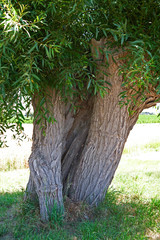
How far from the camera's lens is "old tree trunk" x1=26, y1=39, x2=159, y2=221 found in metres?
3.26

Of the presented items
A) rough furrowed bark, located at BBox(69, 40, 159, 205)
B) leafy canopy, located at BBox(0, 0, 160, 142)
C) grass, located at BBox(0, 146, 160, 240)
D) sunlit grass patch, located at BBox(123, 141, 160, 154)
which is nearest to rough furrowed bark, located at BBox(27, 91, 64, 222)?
grass, located at BBox(0, 146, 160, 240)

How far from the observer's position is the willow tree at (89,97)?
264 centimetres

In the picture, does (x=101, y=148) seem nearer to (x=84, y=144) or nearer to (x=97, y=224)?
(x=84, y=144)

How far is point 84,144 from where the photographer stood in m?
3.86

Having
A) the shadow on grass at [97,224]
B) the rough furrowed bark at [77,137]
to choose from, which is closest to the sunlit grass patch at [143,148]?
the shadow on grass at [97,224]

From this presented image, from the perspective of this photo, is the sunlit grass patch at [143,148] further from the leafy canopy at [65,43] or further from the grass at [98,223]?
the leafy canopy at [65,43]

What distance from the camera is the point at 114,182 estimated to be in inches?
218

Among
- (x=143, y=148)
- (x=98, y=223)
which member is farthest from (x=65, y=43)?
(x=143, y=148)

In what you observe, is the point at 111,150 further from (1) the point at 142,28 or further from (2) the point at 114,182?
(2) the point at 114,182

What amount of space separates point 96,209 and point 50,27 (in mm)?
2383

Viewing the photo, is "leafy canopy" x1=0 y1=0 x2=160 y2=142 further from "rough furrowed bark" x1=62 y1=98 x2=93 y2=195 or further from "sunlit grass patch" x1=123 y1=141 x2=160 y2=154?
"sunlit grass patch" x1=123 y1=141 x2=160 y2=154

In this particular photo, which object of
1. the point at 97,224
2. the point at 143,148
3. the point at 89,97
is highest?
the point at 89,97

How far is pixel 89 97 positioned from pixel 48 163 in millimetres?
1141

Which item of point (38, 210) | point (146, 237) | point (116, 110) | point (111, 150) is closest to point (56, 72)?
point (116, 110)
